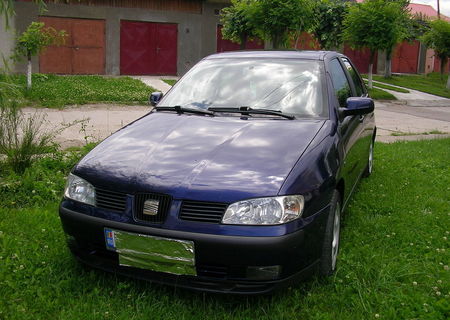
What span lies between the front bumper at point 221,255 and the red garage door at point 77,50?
1807cm

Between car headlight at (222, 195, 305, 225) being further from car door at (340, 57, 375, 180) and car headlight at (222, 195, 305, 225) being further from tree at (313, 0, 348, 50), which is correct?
tree at (313, 0, 348, 50)

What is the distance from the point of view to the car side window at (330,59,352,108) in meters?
4.20

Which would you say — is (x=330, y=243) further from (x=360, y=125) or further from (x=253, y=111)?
(x=360, y=125)

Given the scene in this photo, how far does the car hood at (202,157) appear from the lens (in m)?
2.74

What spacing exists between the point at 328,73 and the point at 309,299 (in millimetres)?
1999

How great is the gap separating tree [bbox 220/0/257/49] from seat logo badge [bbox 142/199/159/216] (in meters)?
14.0

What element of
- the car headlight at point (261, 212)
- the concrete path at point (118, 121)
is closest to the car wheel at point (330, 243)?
the car headlight at point (261, 212)

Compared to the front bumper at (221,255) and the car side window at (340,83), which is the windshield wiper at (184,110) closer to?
the car side window at (340,83)

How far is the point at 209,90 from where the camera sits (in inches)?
164

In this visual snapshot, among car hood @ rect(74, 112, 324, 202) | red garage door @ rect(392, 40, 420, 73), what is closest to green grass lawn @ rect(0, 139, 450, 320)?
car hood @ rect(74, 112, 324, 202)

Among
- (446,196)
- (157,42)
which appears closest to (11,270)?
(446,196)

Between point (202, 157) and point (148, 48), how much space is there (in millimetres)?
18917

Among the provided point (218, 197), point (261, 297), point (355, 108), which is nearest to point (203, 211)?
point (218, 197)

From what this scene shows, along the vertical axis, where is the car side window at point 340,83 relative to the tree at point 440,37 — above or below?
below
